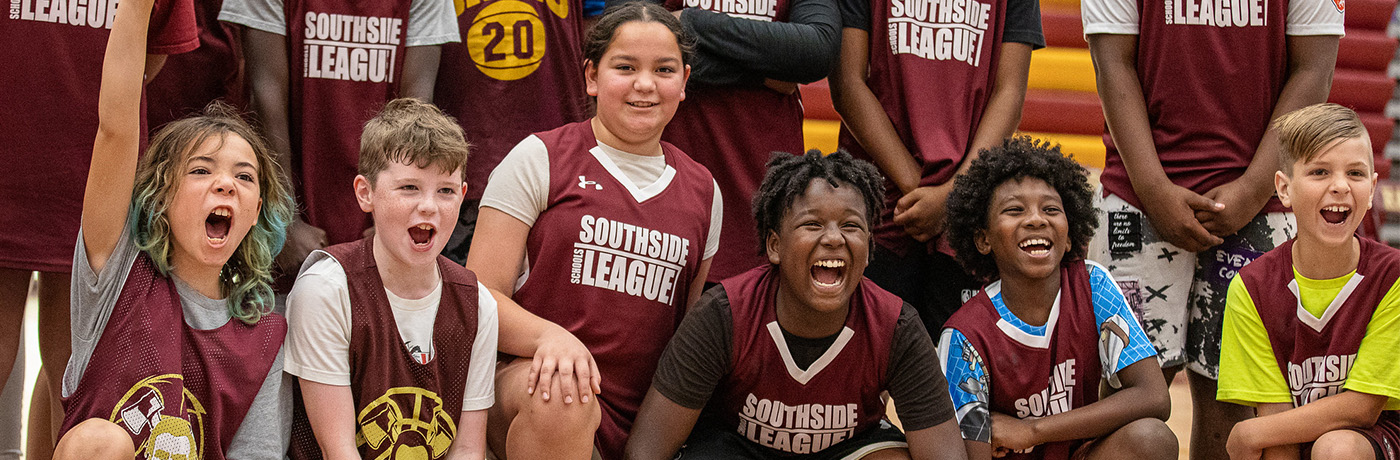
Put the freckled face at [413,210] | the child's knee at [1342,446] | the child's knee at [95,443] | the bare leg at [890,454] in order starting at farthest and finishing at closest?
1. the bare leg at [890,454]
2. the child's knee at [1342,446]
3. the freckled face at [413,210]
4. the child's knee at [95,443]

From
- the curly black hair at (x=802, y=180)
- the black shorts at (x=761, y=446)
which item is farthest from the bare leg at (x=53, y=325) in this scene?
the curly black hair at (x=802, y=180)

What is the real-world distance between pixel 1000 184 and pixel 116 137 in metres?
1.91

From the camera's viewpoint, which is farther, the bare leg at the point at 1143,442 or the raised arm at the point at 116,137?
the bare leg at the point at 1143,442

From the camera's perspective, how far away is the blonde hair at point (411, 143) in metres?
2.44

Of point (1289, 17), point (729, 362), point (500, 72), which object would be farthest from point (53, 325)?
point (1289, 17)

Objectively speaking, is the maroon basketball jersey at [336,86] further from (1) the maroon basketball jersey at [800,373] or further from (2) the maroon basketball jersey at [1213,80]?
(2) the maroon basketball jersey at [1213,80]

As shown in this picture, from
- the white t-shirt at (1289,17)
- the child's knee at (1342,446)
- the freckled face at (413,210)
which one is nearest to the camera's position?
the freckled face at (413,210)

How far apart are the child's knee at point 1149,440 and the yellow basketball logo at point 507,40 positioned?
1.65 meters

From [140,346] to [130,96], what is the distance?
457mm

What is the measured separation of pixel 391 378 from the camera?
241 cm

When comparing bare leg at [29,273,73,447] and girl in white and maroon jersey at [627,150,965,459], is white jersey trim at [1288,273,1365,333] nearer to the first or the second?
girl in white and maroon jersey at [627,150,965,459]

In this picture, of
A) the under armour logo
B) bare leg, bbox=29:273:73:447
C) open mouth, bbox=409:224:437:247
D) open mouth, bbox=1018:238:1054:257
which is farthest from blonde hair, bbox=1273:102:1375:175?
bare leg, bbox=29:273:73:447

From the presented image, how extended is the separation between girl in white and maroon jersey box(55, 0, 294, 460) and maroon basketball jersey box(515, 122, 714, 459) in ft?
2.00

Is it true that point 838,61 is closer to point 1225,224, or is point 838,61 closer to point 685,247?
point 685,247
